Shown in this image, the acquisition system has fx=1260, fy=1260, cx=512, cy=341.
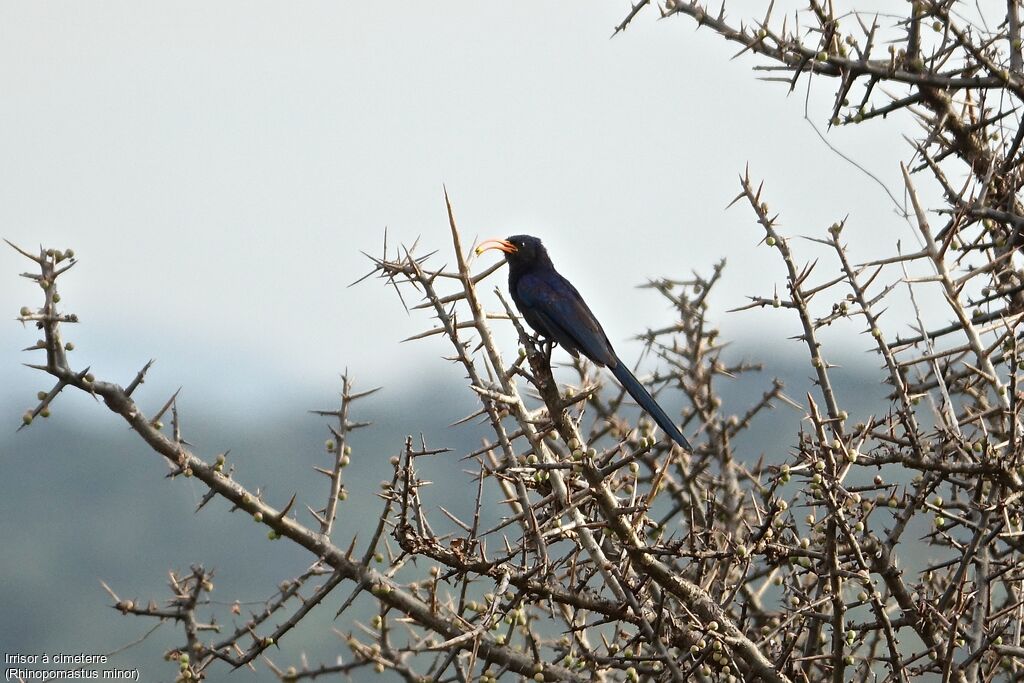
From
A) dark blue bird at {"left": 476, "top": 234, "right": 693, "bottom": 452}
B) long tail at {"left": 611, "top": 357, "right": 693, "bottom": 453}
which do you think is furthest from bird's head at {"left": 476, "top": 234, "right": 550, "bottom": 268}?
long tail at {"left": 611, "top": 357, "right": 693, "bottom": 453}

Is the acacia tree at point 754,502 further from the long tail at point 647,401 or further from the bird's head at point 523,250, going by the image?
the bird's head at point 523,250

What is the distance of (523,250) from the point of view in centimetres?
990

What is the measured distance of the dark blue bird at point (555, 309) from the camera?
8055 millimetres

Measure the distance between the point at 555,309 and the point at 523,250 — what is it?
3.88 ft

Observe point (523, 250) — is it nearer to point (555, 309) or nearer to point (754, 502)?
point (555, 309)

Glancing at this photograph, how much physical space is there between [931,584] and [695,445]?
2268mm

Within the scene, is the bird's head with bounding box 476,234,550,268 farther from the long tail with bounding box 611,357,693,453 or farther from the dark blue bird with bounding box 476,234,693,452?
the long tail with bounding box 611,357,693,453

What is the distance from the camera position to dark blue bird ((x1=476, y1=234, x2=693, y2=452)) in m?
8.05

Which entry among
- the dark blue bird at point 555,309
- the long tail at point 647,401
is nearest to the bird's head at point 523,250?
the dark blue bird at point 555,309

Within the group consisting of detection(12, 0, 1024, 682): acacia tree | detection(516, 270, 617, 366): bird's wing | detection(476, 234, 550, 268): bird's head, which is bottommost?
detection(12, 0, 1024, 682): acacia tree

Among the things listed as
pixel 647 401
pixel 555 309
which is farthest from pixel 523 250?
pixel 647 401

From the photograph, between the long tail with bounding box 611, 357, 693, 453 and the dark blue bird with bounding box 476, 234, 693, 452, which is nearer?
the long tail with bounding box 611, 357, 693, 453

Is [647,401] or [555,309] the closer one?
[647,401]

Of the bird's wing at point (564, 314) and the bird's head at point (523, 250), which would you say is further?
the bird's head at point (523, 250)
